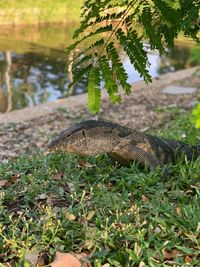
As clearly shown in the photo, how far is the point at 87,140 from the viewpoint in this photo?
428cm

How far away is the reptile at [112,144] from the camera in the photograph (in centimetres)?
426

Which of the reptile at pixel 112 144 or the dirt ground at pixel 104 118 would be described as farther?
the dirt ground at pixel 104 118

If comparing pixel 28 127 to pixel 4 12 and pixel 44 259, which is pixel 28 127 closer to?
pixel 44 259

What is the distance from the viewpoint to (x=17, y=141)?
Result: 358 inches

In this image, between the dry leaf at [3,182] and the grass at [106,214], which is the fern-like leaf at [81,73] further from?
the dry leaf at [3,182]

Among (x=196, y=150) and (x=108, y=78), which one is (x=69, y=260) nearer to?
(x=108, y=78)

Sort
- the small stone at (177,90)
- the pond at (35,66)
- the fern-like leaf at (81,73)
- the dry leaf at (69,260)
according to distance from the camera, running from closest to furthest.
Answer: the dry leaf at (69,260), the fern-like leaf at (81,73), the small stone at (177,90), the pond at (35,66)

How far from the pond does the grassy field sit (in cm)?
107

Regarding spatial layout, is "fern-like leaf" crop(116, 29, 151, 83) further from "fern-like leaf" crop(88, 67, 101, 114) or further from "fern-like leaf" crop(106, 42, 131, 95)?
"fern-like leaf" crop(88, 67, 101, 114)

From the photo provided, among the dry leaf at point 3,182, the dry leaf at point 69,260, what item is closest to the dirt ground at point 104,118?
the dry leaf at point 3,182

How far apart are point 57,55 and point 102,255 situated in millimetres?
14098

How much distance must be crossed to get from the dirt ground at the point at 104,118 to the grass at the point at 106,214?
165 inches

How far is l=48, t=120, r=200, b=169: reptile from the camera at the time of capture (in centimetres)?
426

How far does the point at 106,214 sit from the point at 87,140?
3.30 feet
